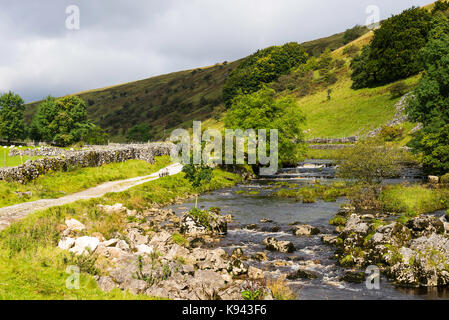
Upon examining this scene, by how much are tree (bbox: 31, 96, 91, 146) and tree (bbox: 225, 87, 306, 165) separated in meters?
43.0

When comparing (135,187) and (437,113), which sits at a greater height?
(437,113)

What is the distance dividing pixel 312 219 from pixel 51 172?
29.6 m

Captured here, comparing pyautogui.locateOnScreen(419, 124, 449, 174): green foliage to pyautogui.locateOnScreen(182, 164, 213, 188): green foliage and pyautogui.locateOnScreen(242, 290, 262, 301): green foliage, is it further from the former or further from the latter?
pyautogui.locateOnScreen(242, 290, 262, 301): green foliage

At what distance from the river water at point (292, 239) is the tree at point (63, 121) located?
55790mm

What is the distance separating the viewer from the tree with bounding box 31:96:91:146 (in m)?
90.9

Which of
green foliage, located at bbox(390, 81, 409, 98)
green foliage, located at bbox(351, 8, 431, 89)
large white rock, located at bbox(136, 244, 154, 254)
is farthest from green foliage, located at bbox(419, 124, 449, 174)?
green foliage, located at bbox(351, 8, 431, 89)

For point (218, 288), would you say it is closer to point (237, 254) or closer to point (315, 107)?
point (237, 254)

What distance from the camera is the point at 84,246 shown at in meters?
20.5

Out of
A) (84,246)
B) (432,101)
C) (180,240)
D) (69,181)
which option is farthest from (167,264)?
(432,101)

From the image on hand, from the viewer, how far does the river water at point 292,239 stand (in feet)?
60.3

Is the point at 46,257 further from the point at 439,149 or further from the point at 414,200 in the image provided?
the point at 439,149

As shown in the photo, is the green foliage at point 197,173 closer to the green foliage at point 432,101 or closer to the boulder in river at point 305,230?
the boulder in river at point 305,230

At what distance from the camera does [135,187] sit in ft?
143

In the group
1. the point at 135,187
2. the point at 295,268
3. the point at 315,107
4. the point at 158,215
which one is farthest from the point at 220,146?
the point at 315,107
